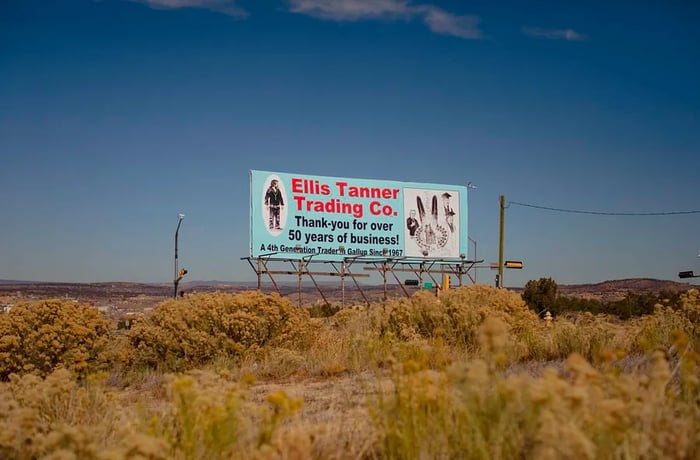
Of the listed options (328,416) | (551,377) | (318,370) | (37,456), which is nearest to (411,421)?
(551,377)

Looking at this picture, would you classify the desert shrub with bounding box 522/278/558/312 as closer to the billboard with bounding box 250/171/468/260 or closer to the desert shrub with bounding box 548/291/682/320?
the desert shrub with bounding box 548/291/682/320

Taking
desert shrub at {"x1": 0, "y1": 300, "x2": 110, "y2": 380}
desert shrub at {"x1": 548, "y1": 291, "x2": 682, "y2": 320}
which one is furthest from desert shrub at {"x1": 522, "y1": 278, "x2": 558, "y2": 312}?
desert shrub at {"x1": 0, "y1": 300, "x2": 110, "y2": 380}

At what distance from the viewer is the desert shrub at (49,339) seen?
11.6 m

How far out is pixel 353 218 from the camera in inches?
1228

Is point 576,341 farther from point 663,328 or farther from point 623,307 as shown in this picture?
point 623,307

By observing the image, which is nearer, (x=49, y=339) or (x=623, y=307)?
(x=49, y=339)

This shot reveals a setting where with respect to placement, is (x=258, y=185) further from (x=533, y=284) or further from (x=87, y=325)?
(x=87, y=325)

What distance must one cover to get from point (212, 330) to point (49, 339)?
9.04 feet

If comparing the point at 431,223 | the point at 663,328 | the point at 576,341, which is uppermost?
the point at 431,223

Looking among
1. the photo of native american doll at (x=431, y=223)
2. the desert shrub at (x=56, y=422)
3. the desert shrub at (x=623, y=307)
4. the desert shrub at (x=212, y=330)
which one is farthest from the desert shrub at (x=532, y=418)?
the photo of native american doll at (x=431, y=223)

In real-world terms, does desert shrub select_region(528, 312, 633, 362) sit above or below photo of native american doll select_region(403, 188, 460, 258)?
below

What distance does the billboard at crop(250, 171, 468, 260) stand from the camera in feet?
95.0

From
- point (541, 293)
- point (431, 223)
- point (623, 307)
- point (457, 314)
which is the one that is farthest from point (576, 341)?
point (431, 223)

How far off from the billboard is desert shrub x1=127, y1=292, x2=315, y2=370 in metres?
15.3
